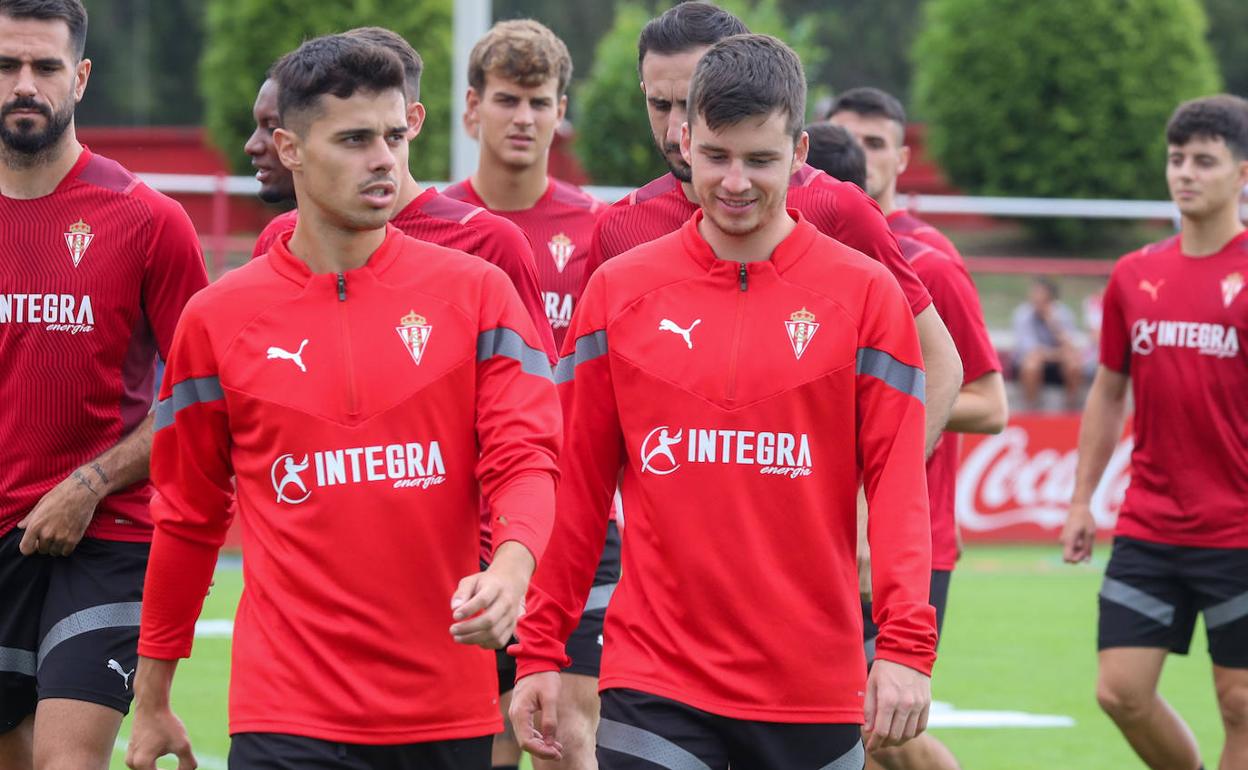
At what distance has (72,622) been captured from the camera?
5.45 m

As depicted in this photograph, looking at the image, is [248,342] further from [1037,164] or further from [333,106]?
[1037,164]

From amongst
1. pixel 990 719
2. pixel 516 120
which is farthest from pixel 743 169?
pixel 990 719

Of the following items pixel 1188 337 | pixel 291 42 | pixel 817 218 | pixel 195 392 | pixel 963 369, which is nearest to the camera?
pixel 195 392

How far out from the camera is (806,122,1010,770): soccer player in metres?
6.31

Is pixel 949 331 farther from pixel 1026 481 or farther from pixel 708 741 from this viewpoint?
pixel 1026 481

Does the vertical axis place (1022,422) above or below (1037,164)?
below

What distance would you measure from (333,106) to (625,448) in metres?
1.02

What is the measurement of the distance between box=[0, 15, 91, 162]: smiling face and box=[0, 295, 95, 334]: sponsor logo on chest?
406 millimetres

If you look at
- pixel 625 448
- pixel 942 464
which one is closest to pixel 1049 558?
pixel 942 464

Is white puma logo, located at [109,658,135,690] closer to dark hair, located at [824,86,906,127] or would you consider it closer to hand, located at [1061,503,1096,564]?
hand, located at [1061,503,1096,564]

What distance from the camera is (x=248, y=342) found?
4230 millimetres

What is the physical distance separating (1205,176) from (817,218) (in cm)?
289

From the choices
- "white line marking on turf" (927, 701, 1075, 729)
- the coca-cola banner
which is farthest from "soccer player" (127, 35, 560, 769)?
the coca-cola banner

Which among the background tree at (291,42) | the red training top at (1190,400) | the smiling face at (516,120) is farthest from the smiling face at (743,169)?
the background tree at (291,42)
